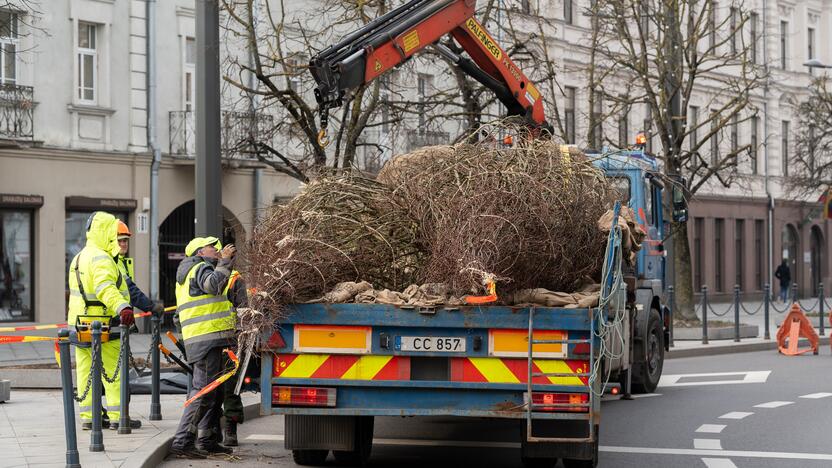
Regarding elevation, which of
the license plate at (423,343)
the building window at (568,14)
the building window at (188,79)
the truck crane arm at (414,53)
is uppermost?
the building window at (568,14)

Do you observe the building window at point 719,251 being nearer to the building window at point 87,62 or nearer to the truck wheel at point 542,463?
the building window at point 87,62

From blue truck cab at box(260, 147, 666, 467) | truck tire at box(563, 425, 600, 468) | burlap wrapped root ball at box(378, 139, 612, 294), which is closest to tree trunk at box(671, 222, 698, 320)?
burlap wrapped root ball at box(378, 139, 612, 294)

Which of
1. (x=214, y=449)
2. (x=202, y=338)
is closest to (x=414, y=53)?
(x=202, y=338)

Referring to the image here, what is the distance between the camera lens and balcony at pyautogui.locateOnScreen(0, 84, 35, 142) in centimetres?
2556

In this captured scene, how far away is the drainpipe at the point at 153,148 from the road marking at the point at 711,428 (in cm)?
1759

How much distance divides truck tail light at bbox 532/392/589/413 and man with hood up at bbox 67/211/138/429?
13.0 feet

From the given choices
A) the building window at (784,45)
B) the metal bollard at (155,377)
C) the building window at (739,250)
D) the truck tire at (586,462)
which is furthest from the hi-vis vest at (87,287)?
the building window at (784,45)

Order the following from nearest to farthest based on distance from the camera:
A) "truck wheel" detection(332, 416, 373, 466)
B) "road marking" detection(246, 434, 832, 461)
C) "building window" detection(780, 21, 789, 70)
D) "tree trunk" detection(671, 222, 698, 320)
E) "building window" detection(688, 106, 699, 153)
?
1. "truck wheel" detection(332, 416, 373, 466)
2. "road marking" detection(246, 434, 832, 461)
3. "tree trunk" detection(671, 222, 698, 320)
4. "building window" detection(688, 106, 699, 153)
5. "building window" detection(780, 21, 789, 70)

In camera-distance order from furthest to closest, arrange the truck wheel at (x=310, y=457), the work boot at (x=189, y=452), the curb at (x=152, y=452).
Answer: the work boot at (x=189, y=452)
the truck wheel at (x=310, y=457)
the curb at (x=152, y=452)

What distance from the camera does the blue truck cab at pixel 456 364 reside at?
9078 millimetres

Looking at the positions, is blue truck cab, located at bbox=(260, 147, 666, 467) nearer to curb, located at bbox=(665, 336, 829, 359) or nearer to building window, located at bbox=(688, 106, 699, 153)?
curb, located at bbox=(665, 336, 829, 359)

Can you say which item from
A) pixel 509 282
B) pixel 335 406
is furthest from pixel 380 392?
pixel 509 282

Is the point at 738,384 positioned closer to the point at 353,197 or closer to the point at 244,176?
the point at 353,197

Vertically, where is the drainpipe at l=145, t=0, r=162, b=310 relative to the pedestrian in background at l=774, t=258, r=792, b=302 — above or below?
above
